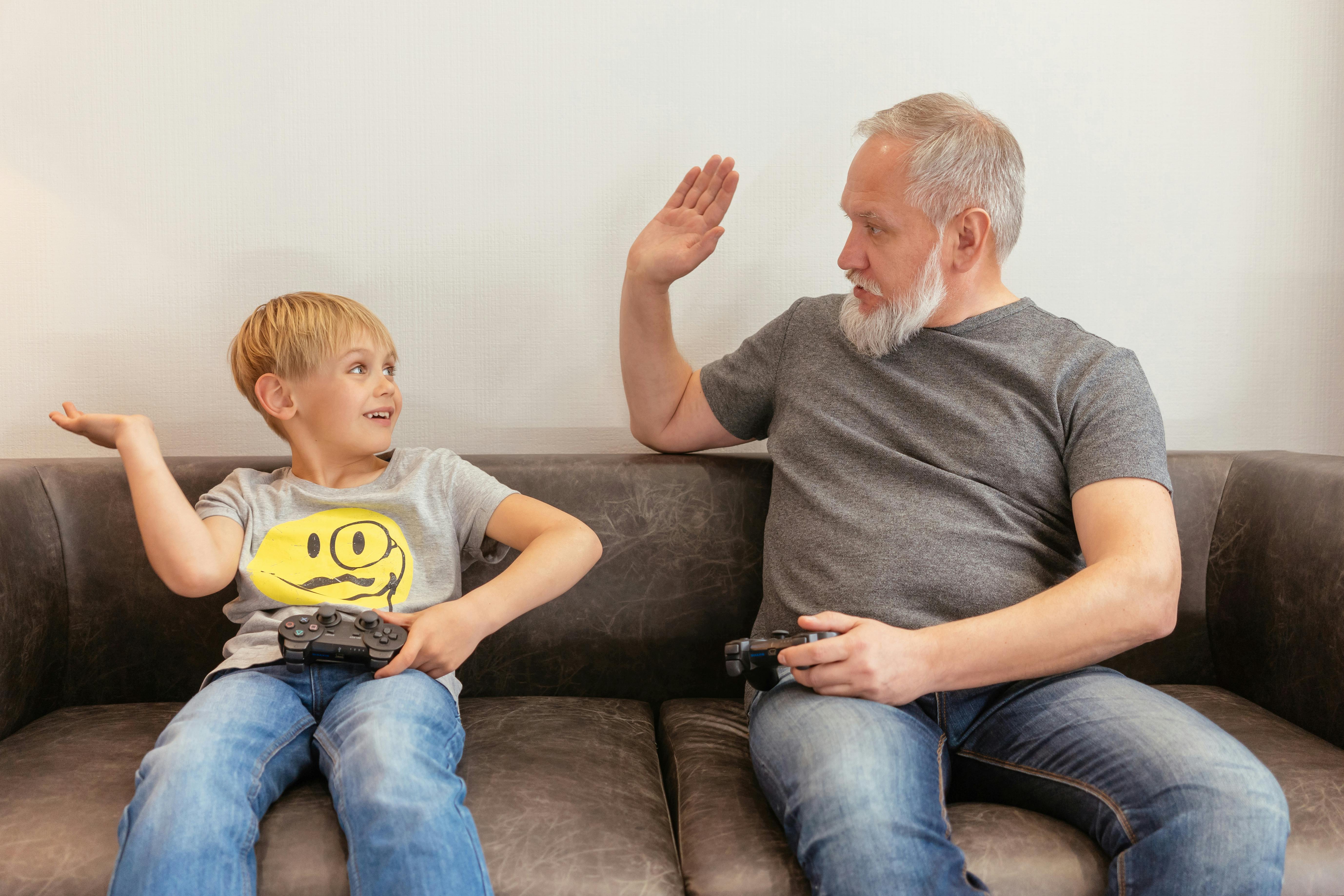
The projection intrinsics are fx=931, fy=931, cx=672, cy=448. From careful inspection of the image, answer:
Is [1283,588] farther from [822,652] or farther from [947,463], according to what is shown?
[822,652]

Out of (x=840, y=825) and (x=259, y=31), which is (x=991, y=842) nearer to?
(x=840, y=825)

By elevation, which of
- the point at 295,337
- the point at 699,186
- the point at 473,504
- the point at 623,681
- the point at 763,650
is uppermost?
the point at 699,186

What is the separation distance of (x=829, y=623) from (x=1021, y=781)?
0.29 meters

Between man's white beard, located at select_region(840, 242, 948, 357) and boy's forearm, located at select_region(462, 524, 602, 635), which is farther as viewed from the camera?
man's white beard, located at select_region(840, 242, 948, 357)

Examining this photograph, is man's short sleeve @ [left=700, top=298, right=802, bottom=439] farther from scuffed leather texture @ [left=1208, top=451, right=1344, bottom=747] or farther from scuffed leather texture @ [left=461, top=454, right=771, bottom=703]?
scuffed leather texture @ [left=1208, top=451, right=1344, bottom=747]

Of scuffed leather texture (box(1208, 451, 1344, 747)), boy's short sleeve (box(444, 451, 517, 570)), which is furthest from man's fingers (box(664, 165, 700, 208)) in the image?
scuffed leather texture (box(1208, 451, 1344, 747))

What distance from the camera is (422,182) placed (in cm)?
159

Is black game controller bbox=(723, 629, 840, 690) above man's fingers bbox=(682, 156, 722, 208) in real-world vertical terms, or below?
below

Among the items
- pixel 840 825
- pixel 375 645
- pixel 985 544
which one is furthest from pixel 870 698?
pixel 375 645

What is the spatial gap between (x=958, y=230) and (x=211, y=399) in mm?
1258

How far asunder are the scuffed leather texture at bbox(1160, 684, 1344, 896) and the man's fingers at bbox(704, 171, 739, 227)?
3.28ft

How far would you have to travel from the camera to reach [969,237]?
132 cm

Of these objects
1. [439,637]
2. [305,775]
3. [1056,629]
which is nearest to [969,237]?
[1056,629]

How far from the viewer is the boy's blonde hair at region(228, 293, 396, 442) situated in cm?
129
